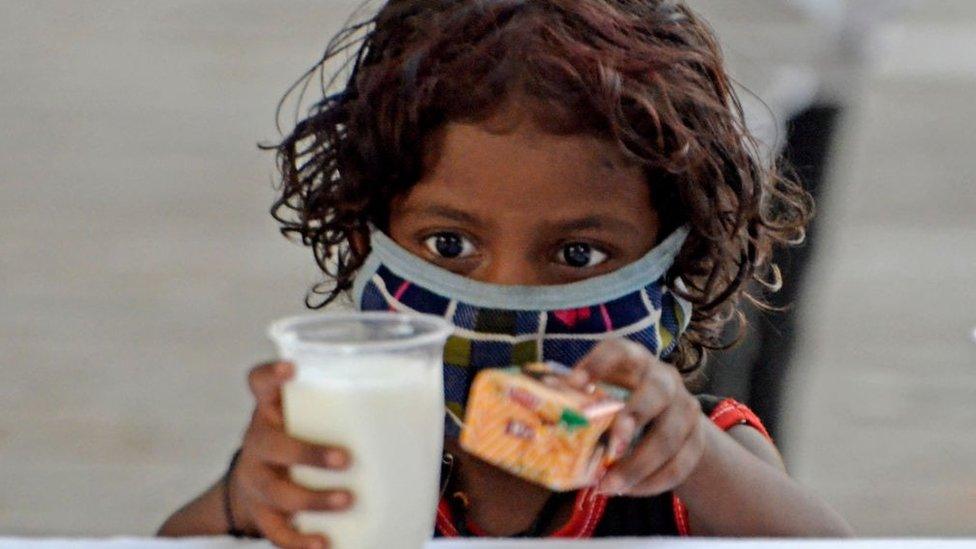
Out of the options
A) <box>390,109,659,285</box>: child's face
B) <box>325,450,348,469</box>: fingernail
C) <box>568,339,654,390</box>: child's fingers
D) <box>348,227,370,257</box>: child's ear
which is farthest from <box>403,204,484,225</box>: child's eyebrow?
<box>325,450,348,469</box>: fingernail

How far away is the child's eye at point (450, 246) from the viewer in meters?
1.13

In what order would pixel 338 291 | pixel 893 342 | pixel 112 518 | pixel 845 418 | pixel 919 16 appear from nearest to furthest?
1. pixel 338 291
2. pixel 112 518
3. pixel 845 418
4. pixel 893 342
5. pixel 919 16

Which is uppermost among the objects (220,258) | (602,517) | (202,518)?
(202,518)

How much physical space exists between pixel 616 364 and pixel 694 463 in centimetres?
15

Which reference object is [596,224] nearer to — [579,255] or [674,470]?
[579,255]

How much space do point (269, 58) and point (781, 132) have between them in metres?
3.11

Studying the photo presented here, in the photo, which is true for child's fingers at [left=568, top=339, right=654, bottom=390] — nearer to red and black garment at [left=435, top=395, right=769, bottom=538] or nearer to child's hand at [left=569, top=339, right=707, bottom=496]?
child's hand at [left=569, top=339, right=707, bottom=496]

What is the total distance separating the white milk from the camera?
0.78 meters

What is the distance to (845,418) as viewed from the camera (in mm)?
3123

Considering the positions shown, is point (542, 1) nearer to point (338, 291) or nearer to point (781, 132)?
point (338, 291)

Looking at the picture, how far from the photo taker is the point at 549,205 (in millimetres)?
1086

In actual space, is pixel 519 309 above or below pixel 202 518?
above

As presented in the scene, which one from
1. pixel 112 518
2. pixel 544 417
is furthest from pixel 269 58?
pixel 544 417

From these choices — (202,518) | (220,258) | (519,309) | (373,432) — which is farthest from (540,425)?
(220,258)
